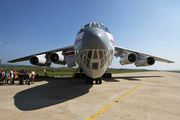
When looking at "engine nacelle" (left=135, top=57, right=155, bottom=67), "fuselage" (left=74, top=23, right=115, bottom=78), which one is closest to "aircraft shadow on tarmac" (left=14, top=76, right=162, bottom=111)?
"fuselage" (left=74, top=23, right=115, bottom=78)

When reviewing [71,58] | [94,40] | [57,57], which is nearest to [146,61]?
[71,58]

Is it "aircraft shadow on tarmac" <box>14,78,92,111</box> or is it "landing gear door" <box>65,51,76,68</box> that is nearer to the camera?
"aircraft shadow on tarmac" <box>14,78,92,111</box>

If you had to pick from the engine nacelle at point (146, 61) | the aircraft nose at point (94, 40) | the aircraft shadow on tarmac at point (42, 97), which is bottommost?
the aircraft shadow on tarmac at point (42, 97)

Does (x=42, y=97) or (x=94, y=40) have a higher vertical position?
(x=94, y=40)

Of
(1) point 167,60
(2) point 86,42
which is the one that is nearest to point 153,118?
(2) point 86,42

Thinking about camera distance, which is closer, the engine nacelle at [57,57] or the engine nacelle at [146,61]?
the engine nacelle at [57,57]

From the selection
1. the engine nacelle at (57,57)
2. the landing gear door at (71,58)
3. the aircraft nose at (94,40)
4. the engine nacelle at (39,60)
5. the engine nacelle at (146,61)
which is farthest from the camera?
the engine nacelle at (146,61)

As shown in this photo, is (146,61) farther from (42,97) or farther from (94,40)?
(42,97)

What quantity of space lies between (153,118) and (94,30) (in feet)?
10.6

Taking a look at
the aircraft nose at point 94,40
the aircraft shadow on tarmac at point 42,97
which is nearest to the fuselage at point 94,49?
the aircraft nose at point 94,40

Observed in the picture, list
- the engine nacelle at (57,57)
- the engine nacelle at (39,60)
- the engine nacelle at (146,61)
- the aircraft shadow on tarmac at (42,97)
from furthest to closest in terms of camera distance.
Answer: the engine nacelle at (146,61), the engine nacelle at (39,60), the engine nacelle at (57,57), the aircraft shadow on tarmac at (42,97)

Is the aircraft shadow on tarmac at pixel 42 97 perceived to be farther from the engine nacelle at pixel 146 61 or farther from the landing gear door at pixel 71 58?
the engine nacelle at pixel 146 61

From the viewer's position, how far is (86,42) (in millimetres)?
3912

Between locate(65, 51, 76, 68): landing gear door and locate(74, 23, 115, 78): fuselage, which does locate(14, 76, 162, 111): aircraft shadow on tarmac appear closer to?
locate(74, 23, 115, 78): fuselage
